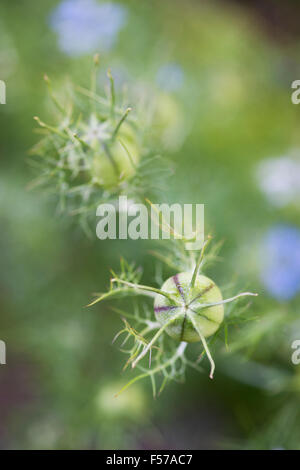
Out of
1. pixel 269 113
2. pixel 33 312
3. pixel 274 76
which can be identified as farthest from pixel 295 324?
pixel 274 76

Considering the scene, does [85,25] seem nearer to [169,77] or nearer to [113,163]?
[169,77]

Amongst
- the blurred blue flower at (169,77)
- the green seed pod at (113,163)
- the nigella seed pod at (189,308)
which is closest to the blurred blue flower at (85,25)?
the blurred blue flower at (169,77)

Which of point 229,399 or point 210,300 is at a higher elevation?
point 210,300

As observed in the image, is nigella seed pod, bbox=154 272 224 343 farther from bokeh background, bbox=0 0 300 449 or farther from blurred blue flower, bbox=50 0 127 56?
blurred blue flower, bbox=50 0 127 56

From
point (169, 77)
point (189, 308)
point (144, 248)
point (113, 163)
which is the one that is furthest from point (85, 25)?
point (189, 308)

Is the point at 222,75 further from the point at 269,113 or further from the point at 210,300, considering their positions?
the point at 210,300

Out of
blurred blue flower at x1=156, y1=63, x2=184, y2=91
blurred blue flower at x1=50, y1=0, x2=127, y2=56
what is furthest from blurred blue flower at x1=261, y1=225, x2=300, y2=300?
blurred blue flower at x1=50, y1=0, x2=127, y2=56
